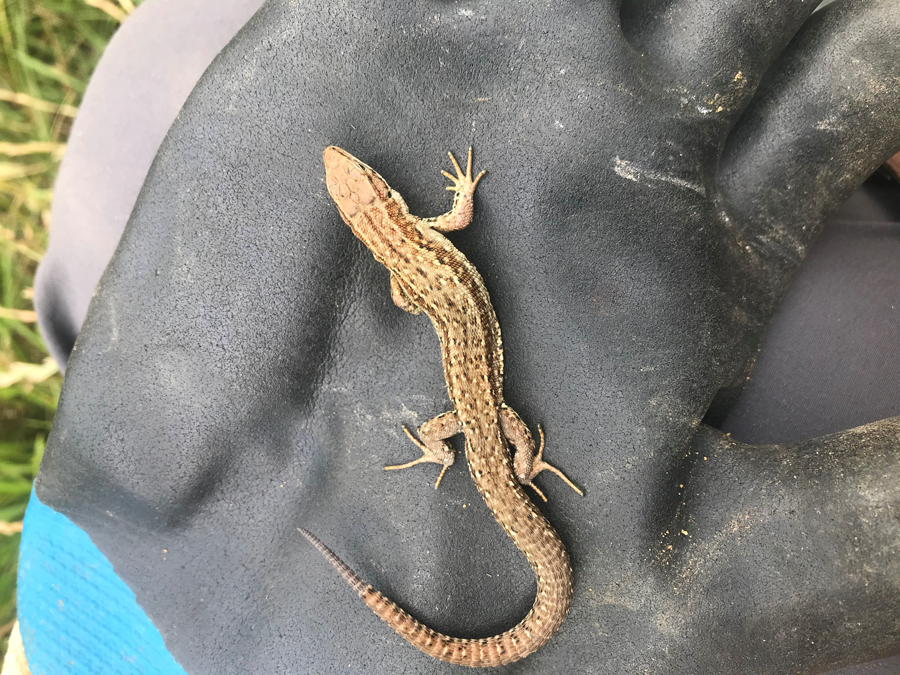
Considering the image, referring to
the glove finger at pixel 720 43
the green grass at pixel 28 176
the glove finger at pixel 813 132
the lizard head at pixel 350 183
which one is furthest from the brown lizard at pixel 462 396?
the green grass at pixel 28 176

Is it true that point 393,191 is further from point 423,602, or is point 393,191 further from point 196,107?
point 423,602

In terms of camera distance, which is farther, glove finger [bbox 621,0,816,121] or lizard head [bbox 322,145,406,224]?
lizard head [bbox 322,145,406,224]

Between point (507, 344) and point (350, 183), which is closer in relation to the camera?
point (350, 183)

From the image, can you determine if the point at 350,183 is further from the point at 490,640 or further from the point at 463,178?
the point at 490,640

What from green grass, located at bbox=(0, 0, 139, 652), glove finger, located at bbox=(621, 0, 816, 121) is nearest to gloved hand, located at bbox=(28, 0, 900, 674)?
glove finger, located at bbox=(621, 0, 816, 121)

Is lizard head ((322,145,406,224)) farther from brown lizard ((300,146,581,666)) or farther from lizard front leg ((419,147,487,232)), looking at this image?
lizard front leg ((419,147,487,232))

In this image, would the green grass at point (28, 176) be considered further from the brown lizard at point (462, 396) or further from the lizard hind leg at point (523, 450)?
the lizard hind leg at point (523, 450)

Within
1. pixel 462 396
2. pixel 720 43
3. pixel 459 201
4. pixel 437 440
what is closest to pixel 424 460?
pixel 437 440
